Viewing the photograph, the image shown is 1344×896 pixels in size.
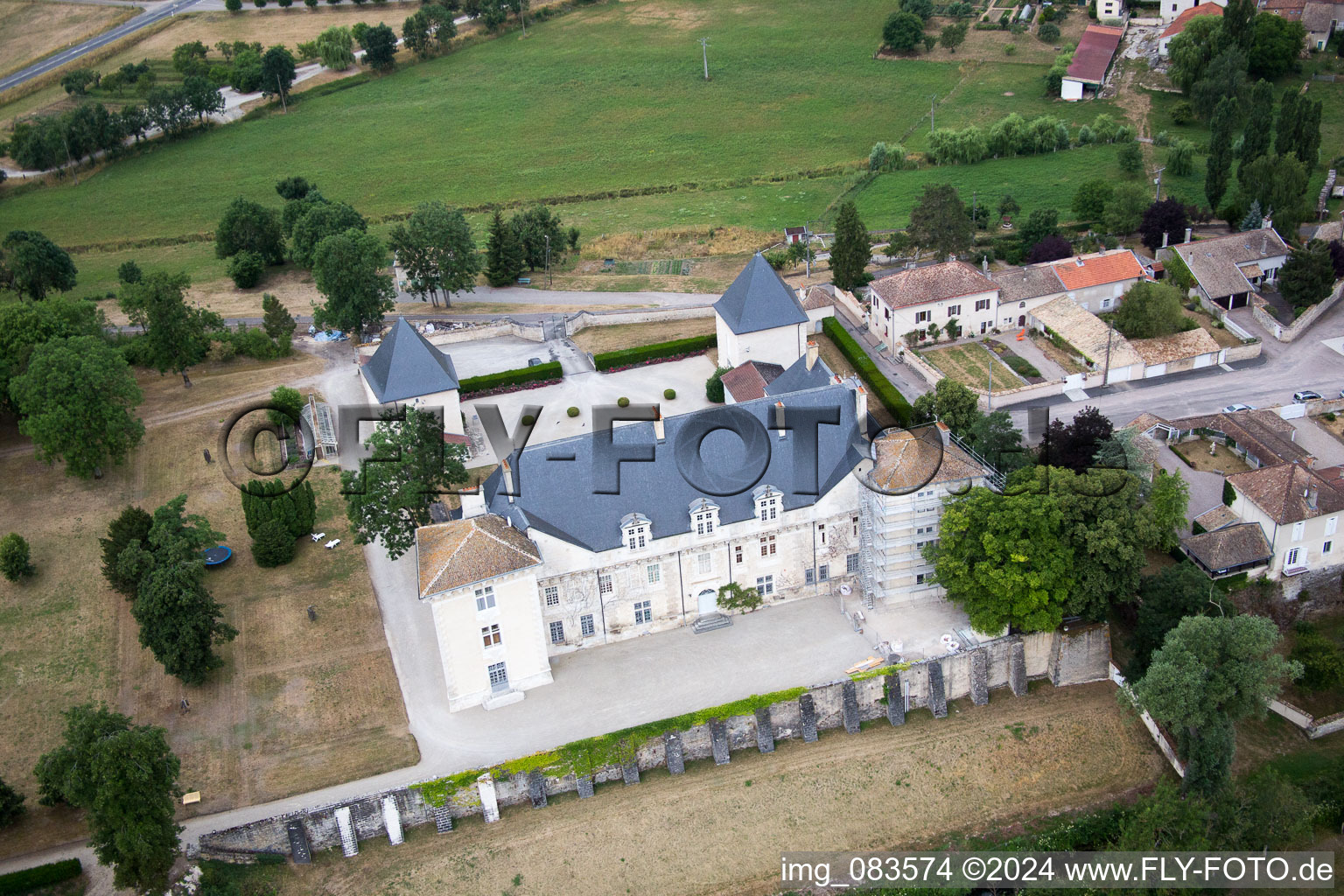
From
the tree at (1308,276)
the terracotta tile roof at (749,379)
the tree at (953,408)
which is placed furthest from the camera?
the tree at (1308,276)

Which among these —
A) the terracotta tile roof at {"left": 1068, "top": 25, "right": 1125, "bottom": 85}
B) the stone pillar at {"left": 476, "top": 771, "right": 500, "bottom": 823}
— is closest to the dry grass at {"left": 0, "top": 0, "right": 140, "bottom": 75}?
the terracotta tile roof at {"left": 1068, "top": 25, "right": 1125, "bottom": 85}

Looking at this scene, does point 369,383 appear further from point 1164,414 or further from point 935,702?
point 1164,414

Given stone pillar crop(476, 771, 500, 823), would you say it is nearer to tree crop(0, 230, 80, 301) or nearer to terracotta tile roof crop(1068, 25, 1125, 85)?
tree crop(0, 230, 80, 301)

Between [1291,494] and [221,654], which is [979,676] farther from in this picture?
[221,654]

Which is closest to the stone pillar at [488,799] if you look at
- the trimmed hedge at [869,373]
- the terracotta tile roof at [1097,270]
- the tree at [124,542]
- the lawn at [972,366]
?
the tree at [124,542]

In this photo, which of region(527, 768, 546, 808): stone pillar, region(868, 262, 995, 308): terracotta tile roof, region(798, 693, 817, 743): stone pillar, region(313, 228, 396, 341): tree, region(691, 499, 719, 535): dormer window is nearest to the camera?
region(527, 768, 546, 808): stone pillar

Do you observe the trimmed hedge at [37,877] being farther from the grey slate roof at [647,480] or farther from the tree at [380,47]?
the tree at [380,47]

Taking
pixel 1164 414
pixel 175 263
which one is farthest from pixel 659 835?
pixel 175 263
